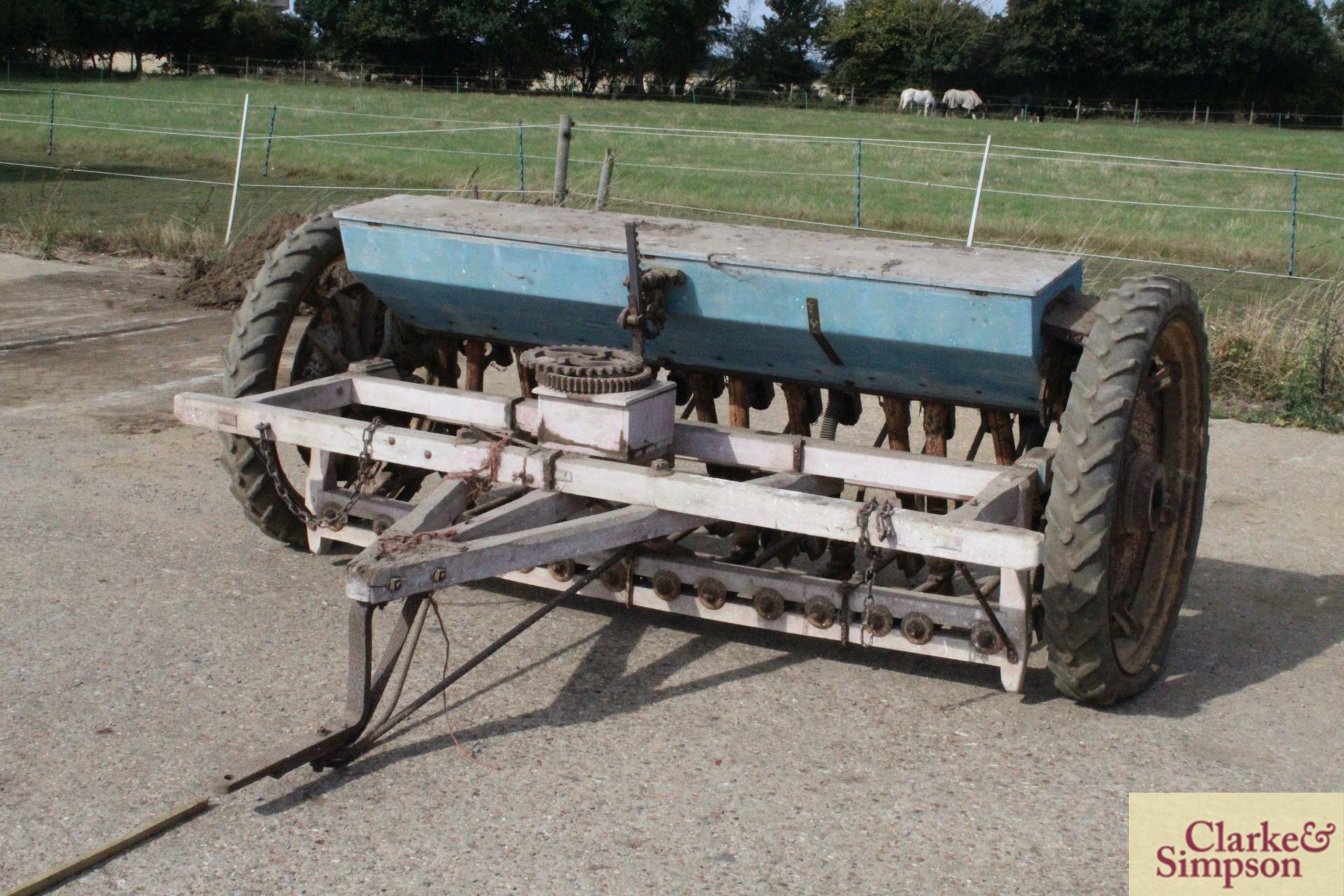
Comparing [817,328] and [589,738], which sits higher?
[817,328]

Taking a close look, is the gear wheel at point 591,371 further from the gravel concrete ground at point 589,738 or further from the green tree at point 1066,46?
the green tree at point 1066,46

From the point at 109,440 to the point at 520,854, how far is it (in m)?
4.48

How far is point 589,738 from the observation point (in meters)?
4.01

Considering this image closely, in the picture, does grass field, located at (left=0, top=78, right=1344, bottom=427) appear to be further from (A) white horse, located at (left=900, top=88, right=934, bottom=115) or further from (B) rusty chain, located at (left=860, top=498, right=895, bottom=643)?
(A) white horse, located at (left=900, top=88, right=934, bottom=115)

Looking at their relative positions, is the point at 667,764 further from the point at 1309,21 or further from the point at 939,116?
the point at 1309,21

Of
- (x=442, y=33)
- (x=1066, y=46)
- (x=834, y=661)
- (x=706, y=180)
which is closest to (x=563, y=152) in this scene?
(x=834, y=661)

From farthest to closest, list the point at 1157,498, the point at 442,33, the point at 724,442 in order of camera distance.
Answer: the point at 442,33, the point at 724,442, the point at 1157,498

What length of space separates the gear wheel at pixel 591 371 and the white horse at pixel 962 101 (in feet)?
212

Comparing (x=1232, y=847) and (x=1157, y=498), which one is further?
(x=1157, y=498)

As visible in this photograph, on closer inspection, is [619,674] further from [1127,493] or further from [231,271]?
[231,271]

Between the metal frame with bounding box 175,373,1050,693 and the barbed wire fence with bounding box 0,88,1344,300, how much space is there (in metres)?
3.16

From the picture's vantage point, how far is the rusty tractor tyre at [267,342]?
5168mm

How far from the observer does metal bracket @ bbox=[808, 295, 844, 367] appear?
15.0 feet

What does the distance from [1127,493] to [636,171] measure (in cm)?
2208
